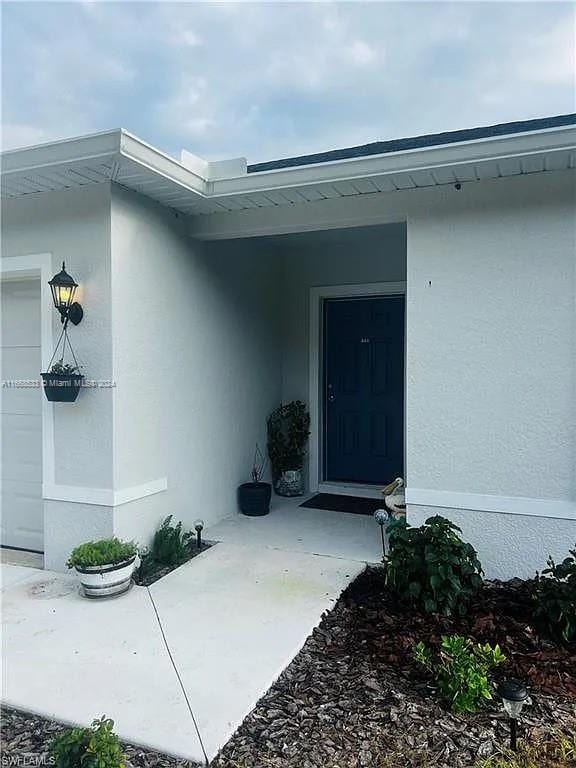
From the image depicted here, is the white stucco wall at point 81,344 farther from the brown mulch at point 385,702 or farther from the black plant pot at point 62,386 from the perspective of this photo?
the brown mulch at point 385,702

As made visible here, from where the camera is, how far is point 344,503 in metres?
5.31

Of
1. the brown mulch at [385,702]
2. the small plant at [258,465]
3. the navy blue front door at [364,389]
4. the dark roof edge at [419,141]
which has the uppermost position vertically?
the dark roof edge at [419,141]

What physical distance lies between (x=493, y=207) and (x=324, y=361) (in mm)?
2764

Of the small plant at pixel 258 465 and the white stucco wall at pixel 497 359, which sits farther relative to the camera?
the small plant at pixel 258 465

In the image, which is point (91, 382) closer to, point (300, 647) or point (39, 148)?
point (39, 148)

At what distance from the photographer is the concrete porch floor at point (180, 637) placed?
2.09 metres

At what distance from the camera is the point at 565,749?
1876 millimetres

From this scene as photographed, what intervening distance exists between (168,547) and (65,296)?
1888 mm

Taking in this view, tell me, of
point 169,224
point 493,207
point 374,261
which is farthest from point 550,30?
point 169,224

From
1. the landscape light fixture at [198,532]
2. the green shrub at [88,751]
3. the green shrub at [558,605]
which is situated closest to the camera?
the green shrub at [88,751]

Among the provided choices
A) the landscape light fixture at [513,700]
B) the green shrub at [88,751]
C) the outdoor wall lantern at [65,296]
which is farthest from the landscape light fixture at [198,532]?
the landscape light fixture at [513,700]

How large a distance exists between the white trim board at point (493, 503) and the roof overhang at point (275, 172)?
208 centimetres

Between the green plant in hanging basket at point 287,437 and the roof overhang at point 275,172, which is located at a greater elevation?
the roof overhang at point 275,172

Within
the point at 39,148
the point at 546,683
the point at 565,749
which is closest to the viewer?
the point at 565,749
